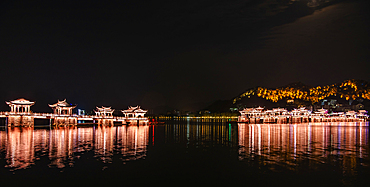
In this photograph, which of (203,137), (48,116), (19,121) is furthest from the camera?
(48,116)

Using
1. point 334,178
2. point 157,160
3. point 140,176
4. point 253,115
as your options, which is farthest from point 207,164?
point 253,115

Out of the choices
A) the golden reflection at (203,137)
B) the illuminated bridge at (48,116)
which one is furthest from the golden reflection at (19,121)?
the golden reflection at (203,137)

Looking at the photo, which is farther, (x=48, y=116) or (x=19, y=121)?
(x=48, y=116)

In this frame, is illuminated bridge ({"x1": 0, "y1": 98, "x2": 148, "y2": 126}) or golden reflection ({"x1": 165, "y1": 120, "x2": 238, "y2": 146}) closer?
golden reflection ({"x1": 165, "y1": 120, "x2": 238, "y2": 146})

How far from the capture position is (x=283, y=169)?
16344mm

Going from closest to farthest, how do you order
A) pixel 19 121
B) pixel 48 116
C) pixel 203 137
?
pixel 203 137, pixel 19 121, pixel 48 116

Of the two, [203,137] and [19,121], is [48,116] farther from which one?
[203,137]

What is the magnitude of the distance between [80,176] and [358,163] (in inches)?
704

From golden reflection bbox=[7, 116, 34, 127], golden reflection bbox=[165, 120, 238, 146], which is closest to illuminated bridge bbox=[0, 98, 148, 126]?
golden reflection bbox=[7, 116, 34, 127]

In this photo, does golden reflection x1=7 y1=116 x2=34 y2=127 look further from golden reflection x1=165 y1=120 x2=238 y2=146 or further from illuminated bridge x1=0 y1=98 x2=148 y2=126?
golden reflection x1=165 y1=120 x2=238 y2=146

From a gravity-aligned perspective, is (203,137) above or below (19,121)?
below

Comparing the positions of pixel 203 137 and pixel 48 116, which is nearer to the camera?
pixel 203 137

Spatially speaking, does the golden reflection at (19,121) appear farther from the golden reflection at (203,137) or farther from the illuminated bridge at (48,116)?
the golden reflection at (203,137)

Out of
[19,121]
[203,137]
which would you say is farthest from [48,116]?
[203,137]
